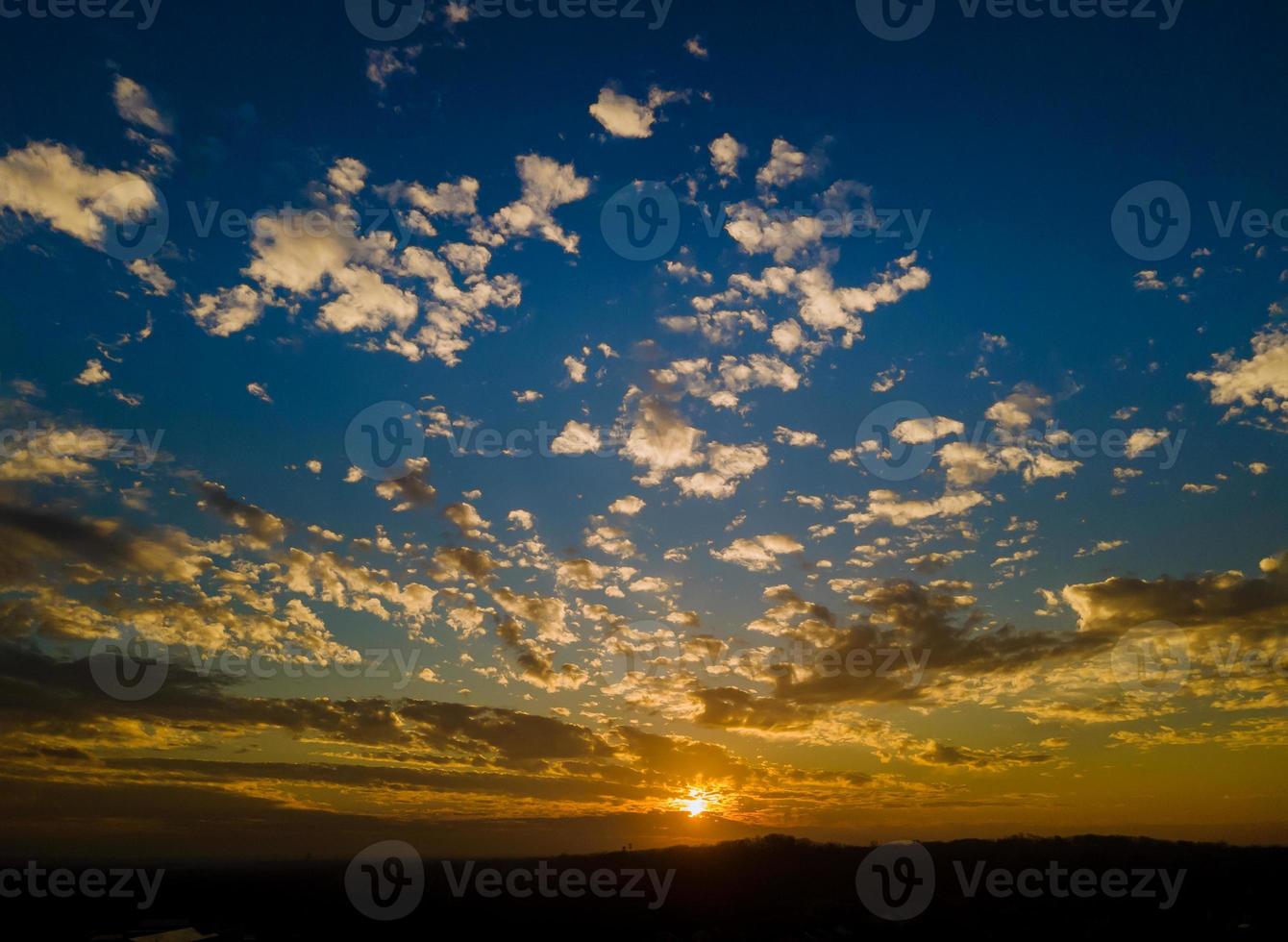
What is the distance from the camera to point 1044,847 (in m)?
153

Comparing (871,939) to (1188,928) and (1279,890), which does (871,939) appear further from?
(1279,890)

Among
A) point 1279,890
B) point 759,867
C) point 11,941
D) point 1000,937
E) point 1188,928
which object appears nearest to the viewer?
point 1188,928

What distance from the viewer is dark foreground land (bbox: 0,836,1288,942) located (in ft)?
265

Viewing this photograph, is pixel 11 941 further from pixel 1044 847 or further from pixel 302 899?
pixel 1044 847

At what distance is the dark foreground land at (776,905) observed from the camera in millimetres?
80688

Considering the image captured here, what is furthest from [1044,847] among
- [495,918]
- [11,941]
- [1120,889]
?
[11,941]

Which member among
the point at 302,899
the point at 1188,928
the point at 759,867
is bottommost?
the point at 302,899

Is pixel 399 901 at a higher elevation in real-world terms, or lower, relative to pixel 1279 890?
lower

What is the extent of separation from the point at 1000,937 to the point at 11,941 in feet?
500

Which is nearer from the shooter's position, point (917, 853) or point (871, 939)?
point (871, 939)

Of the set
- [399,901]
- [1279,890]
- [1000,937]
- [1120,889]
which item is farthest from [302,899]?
[1279,890]

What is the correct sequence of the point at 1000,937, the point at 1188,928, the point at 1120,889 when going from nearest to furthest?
1. the point at 1188,928
2. the point at 1000,937
3. the point at 1120,889

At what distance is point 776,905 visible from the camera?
106 metres

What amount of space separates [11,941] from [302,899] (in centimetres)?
5357
